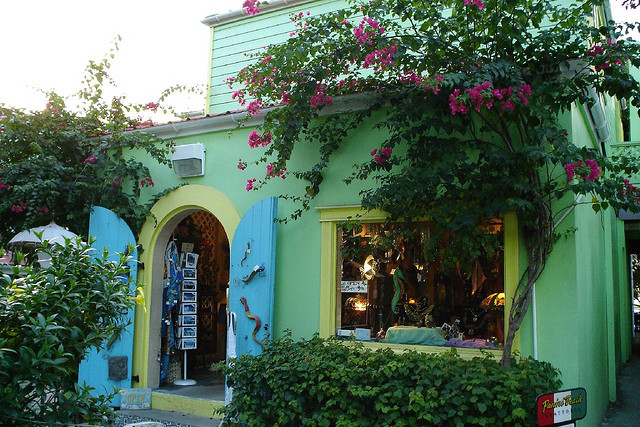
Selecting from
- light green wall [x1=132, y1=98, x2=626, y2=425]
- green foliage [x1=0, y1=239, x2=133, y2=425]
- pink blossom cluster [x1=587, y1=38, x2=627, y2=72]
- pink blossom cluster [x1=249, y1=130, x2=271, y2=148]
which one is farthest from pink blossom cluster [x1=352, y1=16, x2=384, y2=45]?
green foliage [x1=0, y1=239, x2=133, y2=425]

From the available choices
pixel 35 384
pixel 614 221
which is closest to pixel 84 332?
pixel 35 384

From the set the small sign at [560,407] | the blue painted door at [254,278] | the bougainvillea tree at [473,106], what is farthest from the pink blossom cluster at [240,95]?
the small sign at [560,407]

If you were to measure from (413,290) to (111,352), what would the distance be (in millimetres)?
3946

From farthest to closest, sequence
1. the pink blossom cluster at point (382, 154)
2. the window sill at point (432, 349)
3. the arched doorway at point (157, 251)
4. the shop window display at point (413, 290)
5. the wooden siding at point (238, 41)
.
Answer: the wooden siding at point (238, 41), the arched doorway at point (157, 251), the pink blossom cluster at point (382, 154), the shop window display at point (413, 290), the window sill at point (432, 349)

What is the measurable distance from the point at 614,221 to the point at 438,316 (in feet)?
25.6

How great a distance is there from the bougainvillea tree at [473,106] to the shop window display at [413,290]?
26 cm

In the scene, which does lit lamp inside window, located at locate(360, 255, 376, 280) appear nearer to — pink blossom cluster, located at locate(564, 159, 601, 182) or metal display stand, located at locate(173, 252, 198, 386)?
pink blossom cluster, located at locate(564, 159, 601, 182)

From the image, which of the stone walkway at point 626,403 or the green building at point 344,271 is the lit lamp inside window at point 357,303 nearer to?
the green building at point 344,271

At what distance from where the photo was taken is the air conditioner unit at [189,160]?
7641 mm

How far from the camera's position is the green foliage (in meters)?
3.41

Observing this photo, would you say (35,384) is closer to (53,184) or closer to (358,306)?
(358,306)

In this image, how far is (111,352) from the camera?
7.55 m

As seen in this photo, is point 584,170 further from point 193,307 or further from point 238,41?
point 238,41

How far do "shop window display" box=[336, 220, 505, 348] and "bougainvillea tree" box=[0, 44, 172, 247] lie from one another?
3.05m
